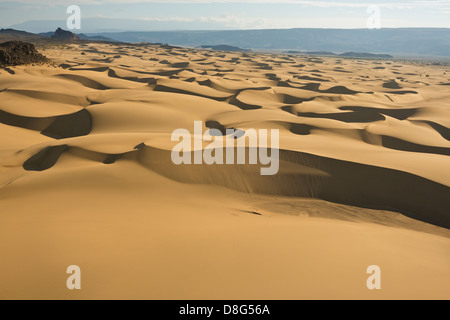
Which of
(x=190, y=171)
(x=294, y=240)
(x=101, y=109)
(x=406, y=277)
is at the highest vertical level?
Answer: (x=101, y=109)

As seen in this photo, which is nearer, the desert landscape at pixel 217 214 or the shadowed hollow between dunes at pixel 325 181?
the desert landscape at pixel 217 214

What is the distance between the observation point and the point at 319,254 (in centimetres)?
421

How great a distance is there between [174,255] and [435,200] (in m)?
5.59

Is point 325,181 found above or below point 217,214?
above

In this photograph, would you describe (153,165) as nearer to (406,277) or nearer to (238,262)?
(238,262)

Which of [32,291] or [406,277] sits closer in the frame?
[32,291]

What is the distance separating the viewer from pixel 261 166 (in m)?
7.70

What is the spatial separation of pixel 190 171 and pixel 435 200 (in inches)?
202

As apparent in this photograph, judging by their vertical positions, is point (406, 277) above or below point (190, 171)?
below

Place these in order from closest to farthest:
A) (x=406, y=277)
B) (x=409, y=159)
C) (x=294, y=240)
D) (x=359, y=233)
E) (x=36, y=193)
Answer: (x=406, y=277)
(x=294, y=240)
(x=359, y=233)
(x=36, y=193)
(x=409, y=159)

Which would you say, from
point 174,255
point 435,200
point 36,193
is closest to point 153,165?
point 36,193

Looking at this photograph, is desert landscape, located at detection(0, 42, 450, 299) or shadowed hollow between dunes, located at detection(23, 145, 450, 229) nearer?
desert landscape, located at detection(0, 42, 450, 299)

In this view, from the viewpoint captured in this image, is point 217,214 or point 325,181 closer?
point 217,214

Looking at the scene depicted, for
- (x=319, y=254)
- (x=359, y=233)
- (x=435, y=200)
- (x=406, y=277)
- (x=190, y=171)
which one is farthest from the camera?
(x=190, y=171)
